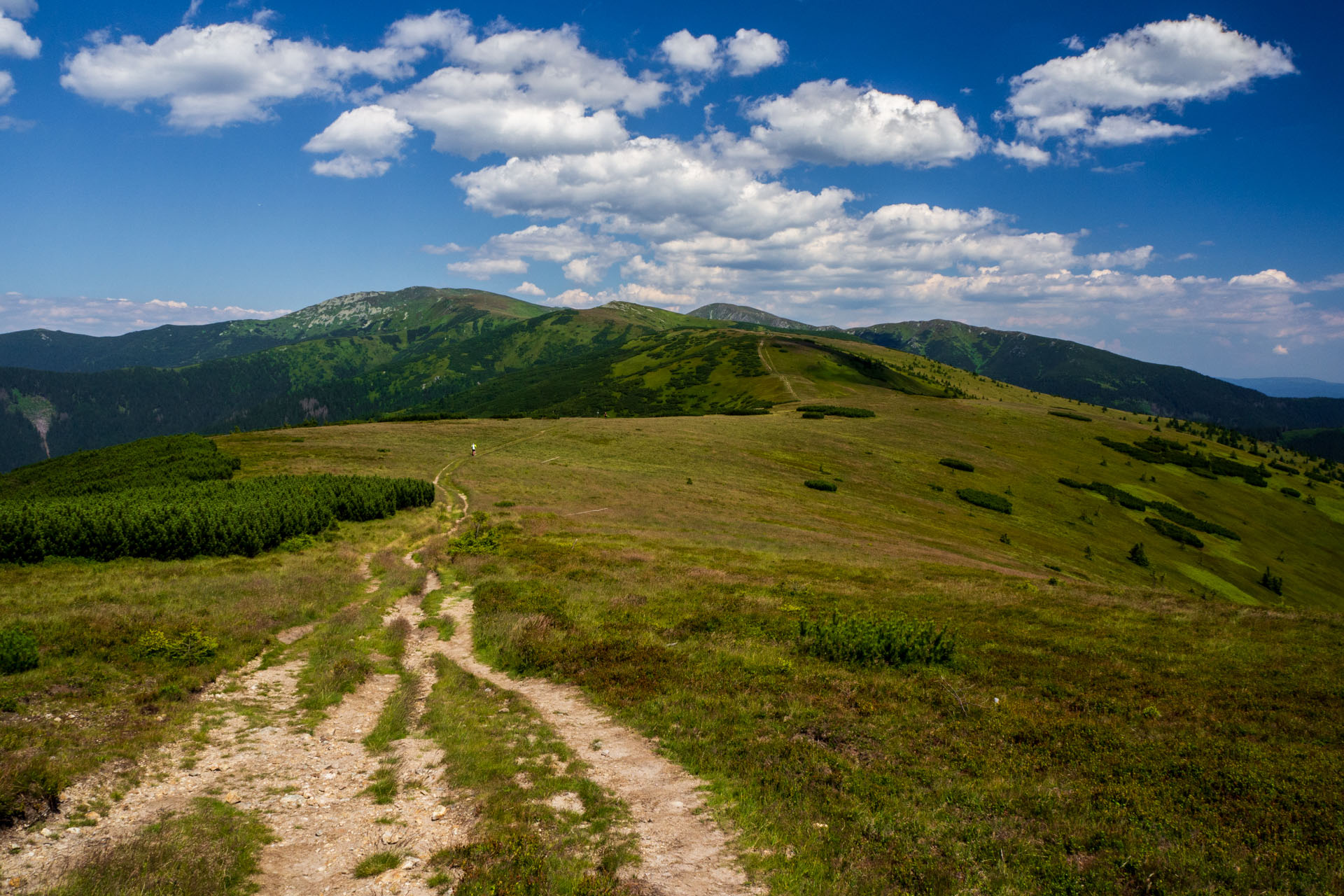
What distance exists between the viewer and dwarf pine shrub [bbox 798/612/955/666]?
56.5 feet

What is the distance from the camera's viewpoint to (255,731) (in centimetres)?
1402

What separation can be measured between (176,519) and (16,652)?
1468 centimetres

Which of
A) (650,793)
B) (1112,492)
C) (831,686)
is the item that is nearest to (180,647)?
(650,793)

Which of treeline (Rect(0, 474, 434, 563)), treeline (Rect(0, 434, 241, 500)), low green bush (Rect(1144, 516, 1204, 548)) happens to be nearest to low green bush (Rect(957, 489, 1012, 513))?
low green bush (Rect(1144, 516, 1204, 548))

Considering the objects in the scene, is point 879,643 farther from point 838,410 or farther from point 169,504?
point 838,410

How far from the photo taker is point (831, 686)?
51.4 ft

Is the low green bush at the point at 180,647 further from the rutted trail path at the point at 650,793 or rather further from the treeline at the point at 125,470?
the treeline at the point at 125,470

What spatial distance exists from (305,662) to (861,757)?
17.4 metres

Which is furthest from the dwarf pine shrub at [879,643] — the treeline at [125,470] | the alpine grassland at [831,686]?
the treeline at [125,470]

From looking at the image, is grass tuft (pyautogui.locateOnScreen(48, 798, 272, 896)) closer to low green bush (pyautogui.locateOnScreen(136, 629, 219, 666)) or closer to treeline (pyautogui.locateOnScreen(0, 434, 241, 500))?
low green bush (pyautogui.locateOnScreen(136, 629, 219, 666))

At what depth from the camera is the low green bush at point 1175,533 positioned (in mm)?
61312

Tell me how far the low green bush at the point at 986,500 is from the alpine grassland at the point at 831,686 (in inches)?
590

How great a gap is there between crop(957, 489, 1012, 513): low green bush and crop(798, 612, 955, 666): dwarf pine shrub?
157ft

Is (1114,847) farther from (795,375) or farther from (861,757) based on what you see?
(795,375)
